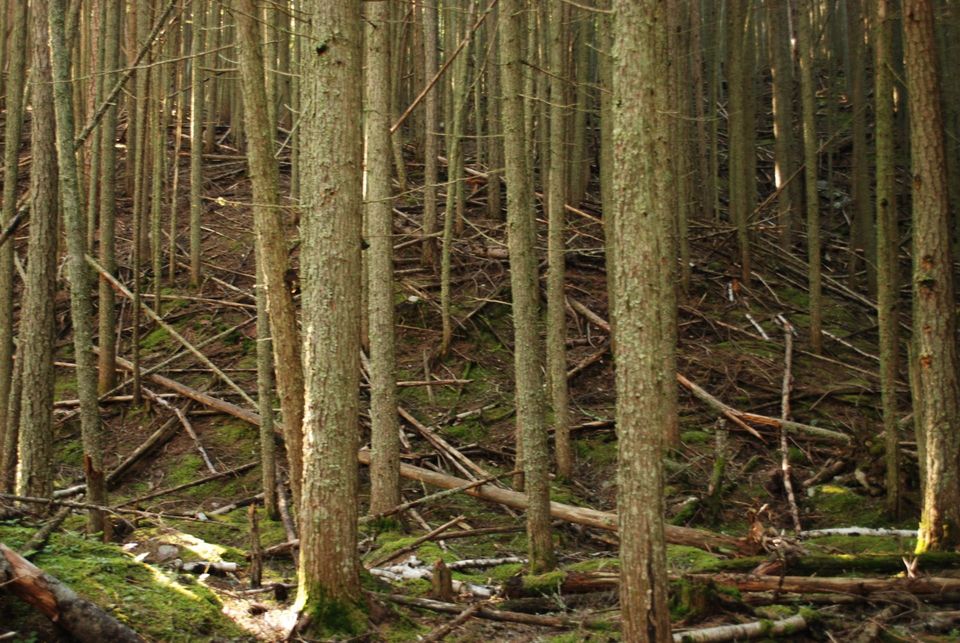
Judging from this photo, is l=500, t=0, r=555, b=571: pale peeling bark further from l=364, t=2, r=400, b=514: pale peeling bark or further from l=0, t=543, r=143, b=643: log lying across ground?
l=0, t=543, r=143, b=643: log lying across ground

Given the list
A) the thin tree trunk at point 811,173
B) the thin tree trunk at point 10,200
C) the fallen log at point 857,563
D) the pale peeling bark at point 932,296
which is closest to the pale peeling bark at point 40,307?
the thin tree trunk at point 10,200

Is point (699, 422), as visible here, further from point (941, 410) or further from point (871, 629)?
point (871, 629)

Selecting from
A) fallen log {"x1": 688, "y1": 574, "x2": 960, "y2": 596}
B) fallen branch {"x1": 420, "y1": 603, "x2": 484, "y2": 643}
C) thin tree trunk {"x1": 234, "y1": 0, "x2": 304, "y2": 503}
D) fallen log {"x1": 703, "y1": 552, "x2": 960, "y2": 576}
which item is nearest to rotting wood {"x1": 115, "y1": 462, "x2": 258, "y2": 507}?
thin tree trunk {"x1": 234, "y1": 0, "x2": 304, "y2": 503}

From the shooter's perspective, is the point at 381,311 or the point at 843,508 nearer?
the point at 381,311

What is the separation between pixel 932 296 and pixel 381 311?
193 inches

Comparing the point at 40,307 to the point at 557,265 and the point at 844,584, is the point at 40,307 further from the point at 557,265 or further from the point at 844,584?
the point at 844,584

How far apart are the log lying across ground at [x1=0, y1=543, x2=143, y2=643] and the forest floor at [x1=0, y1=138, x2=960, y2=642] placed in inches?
4.8

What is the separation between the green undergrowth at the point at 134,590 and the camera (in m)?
4.79

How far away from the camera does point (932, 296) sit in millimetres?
7184

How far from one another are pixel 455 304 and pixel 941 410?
329 inches

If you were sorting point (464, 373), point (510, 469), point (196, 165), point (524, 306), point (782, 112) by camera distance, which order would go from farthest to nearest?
point (782, 112) < point (196, 165) < point (464, 373) < point (510, 469) < point (524, 306)

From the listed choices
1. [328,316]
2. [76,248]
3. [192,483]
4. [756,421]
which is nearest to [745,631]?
[328,316]

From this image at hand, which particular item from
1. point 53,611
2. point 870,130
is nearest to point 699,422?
point 53,611

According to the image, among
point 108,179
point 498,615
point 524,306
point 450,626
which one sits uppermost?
point 108,179
